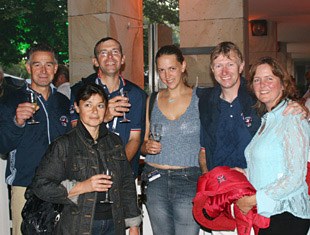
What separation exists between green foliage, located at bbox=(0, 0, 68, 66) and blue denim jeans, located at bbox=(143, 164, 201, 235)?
2224 centimetres

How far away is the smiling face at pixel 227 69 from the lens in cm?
362

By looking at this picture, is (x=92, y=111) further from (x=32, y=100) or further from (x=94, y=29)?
(x=94, y=29)

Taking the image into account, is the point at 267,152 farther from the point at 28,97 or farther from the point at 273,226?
the point at 28,97

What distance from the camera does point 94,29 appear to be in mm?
7629

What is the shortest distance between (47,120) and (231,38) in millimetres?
5286

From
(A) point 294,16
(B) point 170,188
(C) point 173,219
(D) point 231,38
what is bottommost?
(C) point 173,219

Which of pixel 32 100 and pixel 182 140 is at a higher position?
pixel 32 100

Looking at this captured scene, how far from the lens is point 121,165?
3.51 metres

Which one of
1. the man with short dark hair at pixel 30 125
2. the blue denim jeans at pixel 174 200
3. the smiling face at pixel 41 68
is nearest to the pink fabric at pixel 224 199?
the blue denim jeans at pixel 174 200

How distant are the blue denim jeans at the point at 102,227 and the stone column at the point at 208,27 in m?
5.41

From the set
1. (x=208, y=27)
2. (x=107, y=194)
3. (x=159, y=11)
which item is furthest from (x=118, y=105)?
(x=159, y=11)

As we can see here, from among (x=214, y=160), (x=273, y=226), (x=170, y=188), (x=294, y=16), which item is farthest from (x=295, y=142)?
(x=294, y=16)

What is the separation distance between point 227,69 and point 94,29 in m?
4.36

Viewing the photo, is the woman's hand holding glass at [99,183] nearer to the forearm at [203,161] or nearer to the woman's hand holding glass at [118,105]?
the woman's hand holding glass at [118,105]
